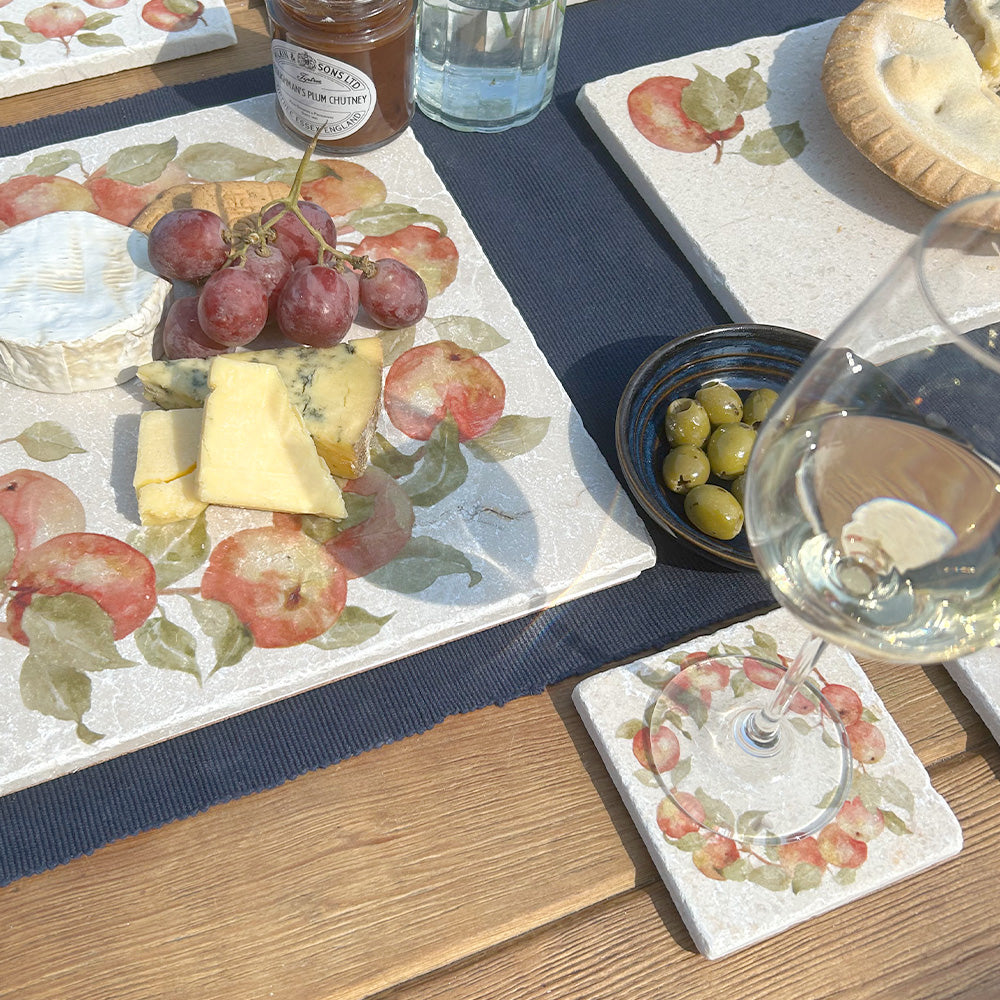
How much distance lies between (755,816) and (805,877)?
0.14ft

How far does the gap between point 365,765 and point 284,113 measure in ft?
1.83

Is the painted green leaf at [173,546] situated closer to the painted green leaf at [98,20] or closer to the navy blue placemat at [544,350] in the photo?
the navy blue placemat at [544,350]

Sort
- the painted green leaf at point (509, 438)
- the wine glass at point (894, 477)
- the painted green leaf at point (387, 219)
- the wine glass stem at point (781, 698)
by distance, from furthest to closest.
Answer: the painted green leaf at point (387, 219)
the painted green leaf at point (509, 438)
the wine glass stem at point (781, 698)
the wine glass at point (894, 477)

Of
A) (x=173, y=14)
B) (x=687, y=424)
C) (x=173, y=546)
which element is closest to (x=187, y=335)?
(x=173, y=546)

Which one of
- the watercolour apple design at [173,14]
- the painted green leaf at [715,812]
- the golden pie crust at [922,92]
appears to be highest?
the golden pie crust at [922,92]

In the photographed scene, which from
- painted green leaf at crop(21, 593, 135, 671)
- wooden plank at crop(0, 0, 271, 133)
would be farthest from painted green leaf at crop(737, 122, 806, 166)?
painted green leaf at crop(21, 593, 135, 671)

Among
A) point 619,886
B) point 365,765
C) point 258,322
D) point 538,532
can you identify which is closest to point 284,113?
point 258,322

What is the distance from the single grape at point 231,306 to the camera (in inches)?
26.1

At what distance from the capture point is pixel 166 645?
2.03 feet

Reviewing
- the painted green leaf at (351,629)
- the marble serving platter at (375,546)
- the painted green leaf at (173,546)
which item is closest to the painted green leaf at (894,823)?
the marble serving platter at (375,546)

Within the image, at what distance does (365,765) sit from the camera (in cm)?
61

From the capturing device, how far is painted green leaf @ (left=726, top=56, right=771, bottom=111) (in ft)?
3.10

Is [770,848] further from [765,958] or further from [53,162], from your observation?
[53,162]

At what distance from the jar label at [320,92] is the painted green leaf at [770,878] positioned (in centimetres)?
64
